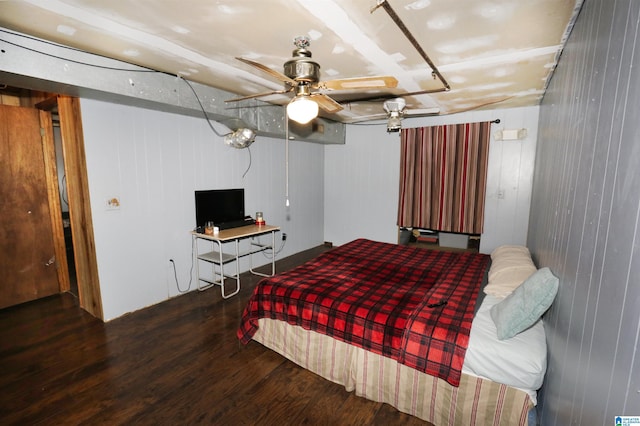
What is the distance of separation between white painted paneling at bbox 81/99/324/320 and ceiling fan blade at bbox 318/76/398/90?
235 centimetres

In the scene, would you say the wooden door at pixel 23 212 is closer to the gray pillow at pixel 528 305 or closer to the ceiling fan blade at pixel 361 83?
the ceiling fan blade at pixel 361 83

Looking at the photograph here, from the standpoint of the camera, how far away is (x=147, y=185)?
3.37 m

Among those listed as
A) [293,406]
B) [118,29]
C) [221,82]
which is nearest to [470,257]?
[293,406]

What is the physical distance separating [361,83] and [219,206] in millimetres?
2804

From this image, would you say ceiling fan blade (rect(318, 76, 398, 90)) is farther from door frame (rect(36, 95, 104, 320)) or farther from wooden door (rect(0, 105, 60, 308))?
wooden door (rect(0, 105, 60, 308))

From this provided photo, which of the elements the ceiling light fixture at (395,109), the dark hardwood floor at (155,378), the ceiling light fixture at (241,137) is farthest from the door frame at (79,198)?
the ceiling light fixture at (395,109)

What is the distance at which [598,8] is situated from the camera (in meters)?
1.29

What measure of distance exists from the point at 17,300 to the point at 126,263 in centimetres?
153

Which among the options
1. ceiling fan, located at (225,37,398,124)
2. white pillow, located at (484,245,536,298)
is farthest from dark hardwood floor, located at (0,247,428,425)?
ceiling fan, located at (225,37,398,124)

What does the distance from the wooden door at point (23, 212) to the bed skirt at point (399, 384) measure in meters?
3.08

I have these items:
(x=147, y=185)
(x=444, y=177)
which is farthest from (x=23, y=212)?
(x=444, y=177)

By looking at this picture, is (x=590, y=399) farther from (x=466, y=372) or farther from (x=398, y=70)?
(x=398, y=70)

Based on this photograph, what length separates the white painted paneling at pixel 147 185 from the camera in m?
3.01

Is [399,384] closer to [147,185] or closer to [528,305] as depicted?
[528,305]
